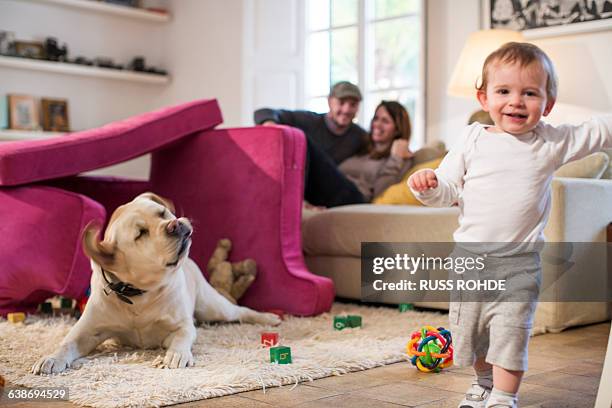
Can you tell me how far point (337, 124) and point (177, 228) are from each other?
7.28ft

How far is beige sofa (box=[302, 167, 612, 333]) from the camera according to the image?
2770 mm

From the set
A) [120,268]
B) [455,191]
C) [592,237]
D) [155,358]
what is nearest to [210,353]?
[155,358]

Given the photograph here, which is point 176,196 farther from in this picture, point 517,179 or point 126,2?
point 126,2

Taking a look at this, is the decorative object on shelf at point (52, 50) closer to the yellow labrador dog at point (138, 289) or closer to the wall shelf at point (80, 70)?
the wall shelf at point (80, 70)

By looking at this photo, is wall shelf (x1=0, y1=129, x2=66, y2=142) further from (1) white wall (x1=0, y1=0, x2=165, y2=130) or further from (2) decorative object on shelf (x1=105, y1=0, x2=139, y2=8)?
(2) decorative object on shelf (x1=105, y1=0, x2=139, y2=8)

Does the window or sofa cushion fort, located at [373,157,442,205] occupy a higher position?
the window

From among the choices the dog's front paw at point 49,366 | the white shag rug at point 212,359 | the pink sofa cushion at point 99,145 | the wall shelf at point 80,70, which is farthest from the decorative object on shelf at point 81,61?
the dog's front paw at point 49,366

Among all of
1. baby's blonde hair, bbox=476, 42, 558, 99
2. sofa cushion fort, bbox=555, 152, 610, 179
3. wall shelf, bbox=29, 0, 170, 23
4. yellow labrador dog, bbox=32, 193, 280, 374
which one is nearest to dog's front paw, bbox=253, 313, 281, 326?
yellow labrador dog, bbox=32, 193, 280, 374

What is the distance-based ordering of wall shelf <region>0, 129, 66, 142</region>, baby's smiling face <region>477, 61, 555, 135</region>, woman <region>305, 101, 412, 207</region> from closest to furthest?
baby's smiling face <region>477, 61, 555, 135</region>
woman <region>305, 101, 412, 207</region>
wall shelf <region>0, 129, 66, 142</region>

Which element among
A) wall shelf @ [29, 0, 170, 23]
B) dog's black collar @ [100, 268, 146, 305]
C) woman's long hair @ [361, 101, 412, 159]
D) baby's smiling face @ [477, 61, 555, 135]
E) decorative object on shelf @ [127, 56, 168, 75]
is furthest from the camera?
decorative object on shelf @ [127, 56, 168, 75]

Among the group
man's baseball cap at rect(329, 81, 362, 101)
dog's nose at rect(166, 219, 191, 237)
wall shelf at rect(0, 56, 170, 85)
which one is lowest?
dog's nose at rect(166, 219, 191, 237)

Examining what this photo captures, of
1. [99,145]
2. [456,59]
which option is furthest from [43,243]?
[456,59]

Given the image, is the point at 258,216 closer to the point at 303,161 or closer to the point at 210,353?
the point at 303,161

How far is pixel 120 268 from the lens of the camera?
2.14m
